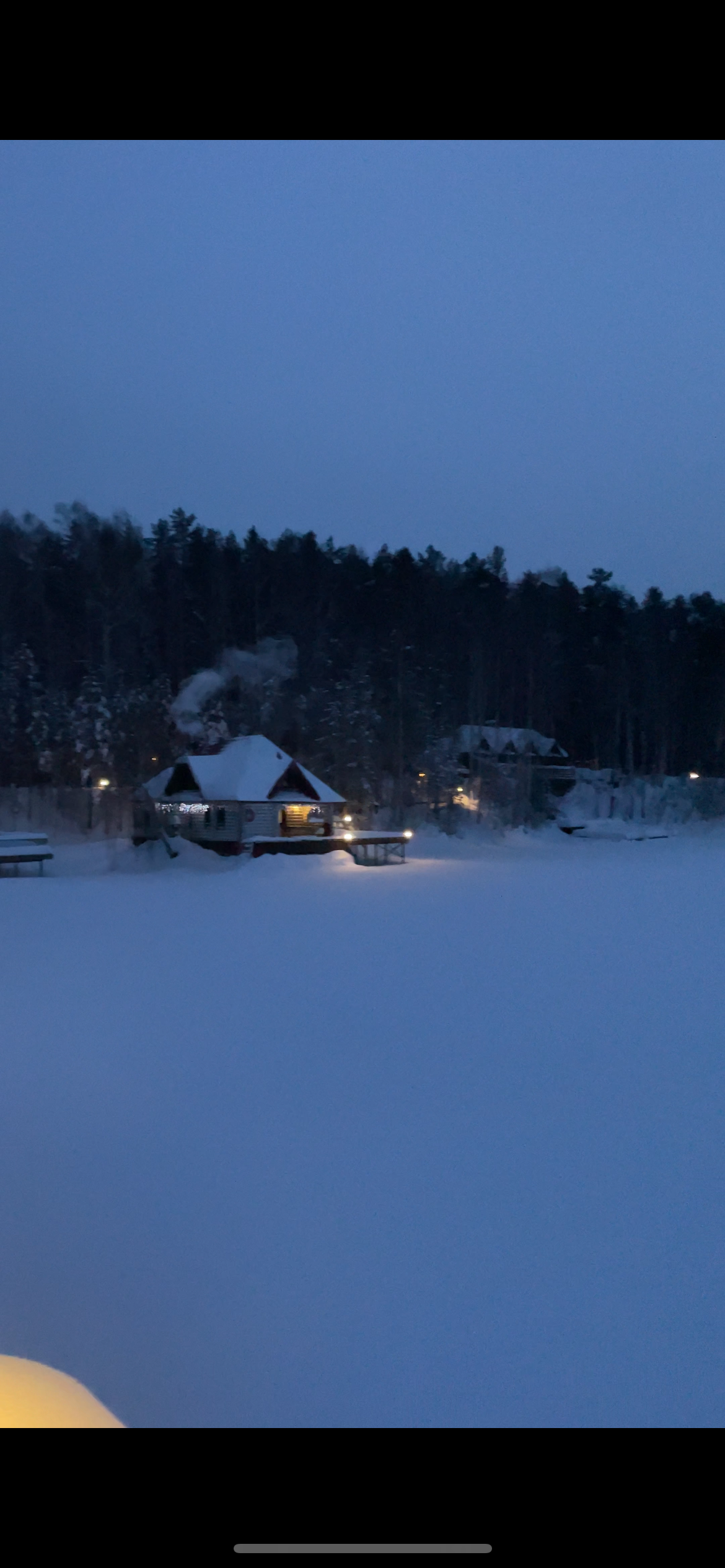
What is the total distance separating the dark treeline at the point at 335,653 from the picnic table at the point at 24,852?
11119mm

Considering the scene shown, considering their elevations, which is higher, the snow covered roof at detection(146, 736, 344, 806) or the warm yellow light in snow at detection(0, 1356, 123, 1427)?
the snow covered roof at detection(146, 736, 344, 806)

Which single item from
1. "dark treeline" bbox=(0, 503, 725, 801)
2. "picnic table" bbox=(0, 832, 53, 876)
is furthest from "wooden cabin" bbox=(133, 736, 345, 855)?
"dark treeline" bbox=(0, 503, 725, 801)

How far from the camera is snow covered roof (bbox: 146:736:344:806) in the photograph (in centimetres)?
2698

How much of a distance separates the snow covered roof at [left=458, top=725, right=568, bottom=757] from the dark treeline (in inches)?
45.9

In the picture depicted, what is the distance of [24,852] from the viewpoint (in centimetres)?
2116

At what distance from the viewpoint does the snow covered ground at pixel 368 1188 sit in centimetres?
313

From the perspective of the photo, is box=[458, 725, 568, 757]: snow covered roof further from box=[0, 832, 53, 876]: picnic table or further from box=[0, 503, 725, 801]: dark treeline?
box=[0, 832, 53, 876]: picnic table

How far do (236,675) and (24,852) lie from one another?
65.6 ft

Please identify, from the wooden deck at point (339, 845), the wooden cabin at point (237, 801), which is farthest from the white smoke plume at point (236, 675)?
the wooden deck at point (339, 845)

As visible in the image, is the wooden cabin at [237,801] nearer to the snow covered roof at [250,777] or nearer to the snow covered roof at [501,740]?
the snow covered roof at [250,777]

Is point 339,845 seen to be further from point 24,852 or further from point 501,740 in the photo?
point 501,740

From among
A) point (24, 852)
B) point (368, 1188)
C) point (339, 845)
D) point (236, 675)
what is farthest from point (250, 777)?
point (368, 1188)
